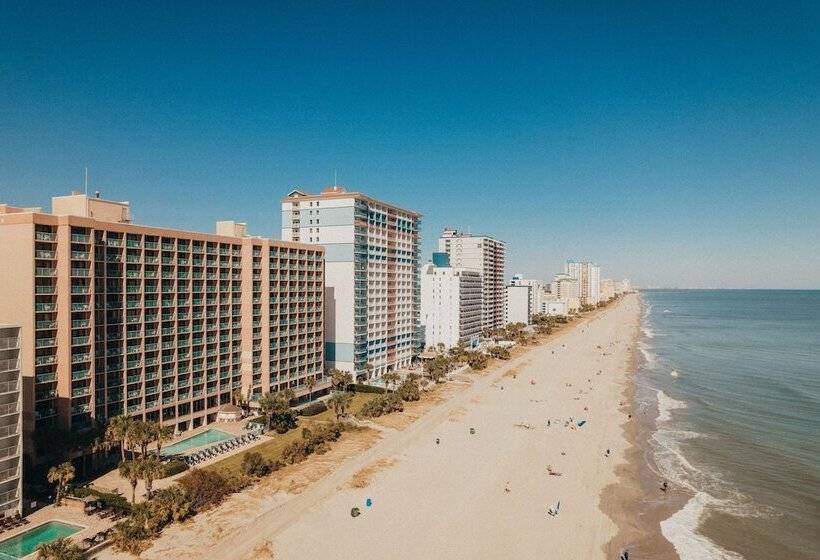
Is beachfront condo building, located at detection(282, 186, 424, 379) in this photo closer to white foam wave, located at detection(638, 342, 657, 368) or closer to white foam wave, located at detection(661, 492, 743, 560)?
white foam wave, located at detection(661, 492, 743, 560)

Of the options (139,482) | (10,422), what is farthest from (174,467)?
(10,422)

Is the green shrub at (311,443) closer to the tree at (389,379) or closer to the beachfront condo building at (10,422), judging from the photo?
the beachfront condo building at (10,422)

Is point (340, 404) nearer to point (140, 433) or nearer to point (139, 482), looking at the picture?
point (139, 482)

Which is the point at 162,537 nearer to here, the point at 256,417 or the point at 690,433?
the point at 256,417

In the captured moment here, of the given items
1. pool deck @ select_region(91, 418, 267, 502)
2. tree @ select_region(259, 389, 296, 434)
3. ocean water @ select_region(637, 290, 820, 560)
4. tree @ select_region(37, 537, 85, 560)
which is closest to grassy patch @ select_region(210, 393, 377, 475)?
pool deck @ select_region(91, 418, 267, 502)

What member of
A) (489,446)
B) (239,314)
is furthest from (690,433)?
(239,314)
